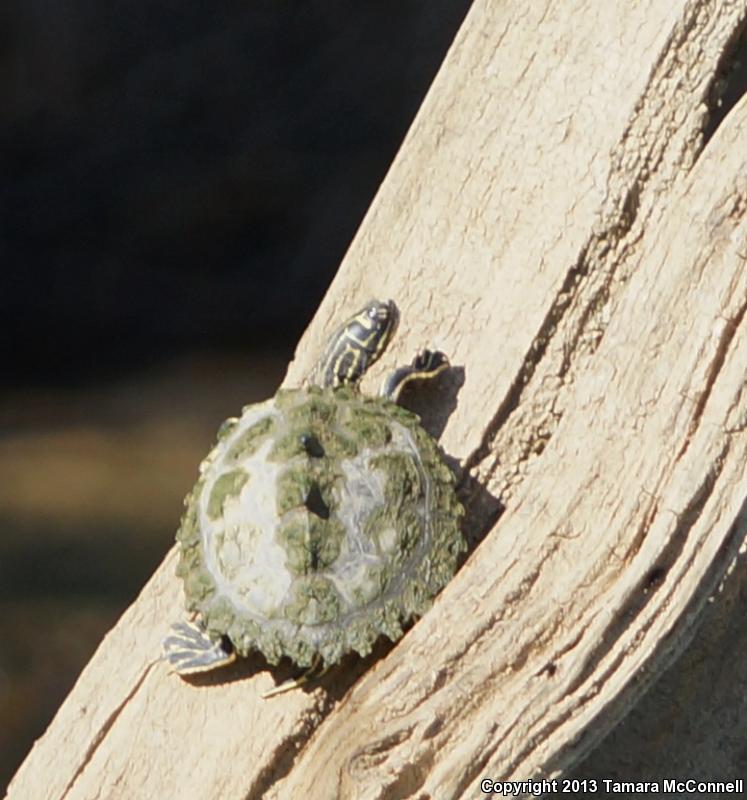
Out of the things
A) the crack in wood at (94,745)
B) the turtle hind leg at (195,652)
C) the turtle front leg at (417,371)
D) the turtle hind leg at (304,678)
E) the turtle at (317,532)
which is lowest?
the crack in wood at (94,745)

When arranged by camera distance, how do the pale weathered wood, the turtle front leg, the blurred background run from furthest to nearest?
the blurred background → the turtle front leg → the pale weathered wood

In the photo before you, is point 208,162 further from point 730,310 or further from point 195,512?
point 730,310

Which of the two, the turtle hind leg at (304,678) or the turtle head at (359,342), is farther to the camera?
the turtle head at (359,342)

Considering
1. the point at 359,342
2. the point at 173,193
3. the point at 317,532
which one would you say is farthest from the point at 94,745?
the point at 173,193

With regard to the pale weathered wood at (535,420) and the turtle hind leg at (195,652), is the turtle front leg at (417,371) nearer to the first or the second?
the pale weathered wood at (535,420)

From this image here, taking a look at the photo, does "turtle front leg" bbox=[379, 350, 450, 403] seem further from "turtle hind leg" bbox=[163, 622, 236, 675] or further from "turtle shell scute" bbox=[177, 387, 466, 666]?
"turtle hind leg" bbox=[163, 622, 236, 675]

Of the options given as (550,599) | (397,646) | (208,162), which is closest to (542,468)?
(550,599)

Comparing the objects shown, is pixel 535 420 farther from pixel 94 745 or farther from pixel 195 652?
pixel 94 745

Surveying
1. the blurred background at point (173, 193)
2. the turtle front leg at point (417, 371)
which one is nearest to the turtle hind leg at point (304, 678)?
the turtle front leg at point (417, 371)

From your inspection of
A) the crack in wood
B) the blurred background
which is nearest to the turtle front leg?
the crack in wood
